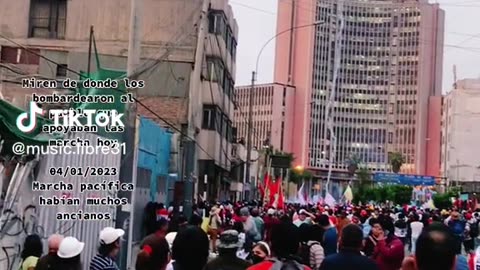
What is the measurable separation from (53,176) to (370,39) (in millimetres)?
139787

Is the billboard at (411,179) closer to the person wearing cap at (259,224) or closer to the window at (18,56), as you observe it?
the window at (18,56)

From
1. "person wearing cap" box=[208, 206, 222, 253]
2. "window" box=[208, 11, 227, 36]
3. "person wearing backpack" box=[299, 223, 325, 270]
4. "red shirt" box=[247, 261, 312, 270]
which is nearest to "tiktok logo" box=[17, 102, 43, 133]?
"person wearing backpack" box=[299, 223, 325, 270]

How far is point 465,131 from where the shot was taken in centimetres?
9869

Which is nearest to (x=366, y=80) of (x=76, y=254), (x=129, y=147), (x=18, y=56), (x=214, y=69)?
(x=214, y=69)

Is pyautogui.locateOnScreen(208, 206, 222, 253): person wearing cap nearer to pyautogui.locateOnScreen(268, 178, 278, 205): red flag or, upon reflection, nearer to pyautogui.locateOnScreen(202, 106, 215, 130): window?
pyautogui.locateOnScreen(268, 178, 278, 205): red flag

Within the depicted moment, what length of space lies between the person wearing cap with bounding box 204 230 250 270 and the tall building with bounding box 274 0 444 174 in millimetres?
129288

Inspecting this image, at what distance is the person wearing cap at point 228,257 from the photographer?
5219 mm

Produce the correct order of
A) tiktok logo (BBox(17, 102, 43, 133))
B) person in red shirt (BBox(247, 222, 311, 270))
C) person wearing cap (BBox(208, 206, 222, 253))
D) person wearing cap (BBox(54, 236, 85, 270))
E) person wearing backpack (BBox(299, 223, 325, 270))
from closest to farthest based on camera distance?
1. person in red shirt (BBox(247, 222, 311, 270))
2. person wearing cap (BBox(54, 236, 85, 270))
3. person wearing backpack (BBox(299, 223, 325, 270))
4. tiktok logo (BBox(17, 102, 43, 133))
5. person wearing cap (BBox(208, 206, 222, 253))

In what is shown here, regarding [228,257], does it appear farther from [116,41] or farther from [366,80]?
[366,80]

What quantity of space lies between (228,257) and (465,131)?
97.6 m

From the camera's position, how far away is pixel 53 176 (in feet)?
44.6

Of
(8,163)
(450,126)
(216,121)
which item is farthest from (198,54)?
(450,126)

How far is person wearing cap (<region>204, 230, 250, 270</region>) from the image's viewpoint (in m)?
5.22

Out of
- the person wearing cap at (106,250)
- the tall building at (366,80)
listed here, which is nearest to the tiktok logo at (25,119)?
the person wearing cap at (106,250)
